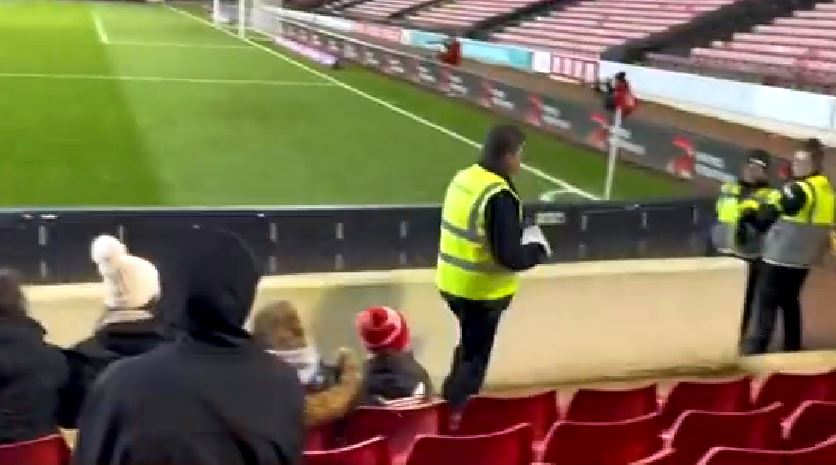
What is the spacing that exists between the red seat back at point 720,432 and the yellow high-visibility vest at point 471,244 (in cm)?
134

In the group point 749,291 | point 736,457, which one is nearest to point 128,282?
point 736,457

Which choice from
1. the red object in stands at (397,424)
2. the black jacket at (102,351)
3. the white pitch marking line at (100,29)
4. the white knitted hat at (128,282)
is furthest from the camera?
the white pitch marking line at (100,29)

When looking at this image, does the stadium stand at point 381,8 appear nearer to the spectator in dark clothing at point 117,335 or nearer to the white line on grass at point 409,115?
the white line on grass at point 409,115

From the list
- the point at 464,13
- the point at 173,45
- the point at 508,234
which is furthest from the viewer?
the point at 464,13

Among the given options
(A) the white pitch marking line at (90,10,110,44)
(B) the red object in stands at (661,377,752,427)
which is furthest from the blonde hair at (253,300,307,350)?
(A) the white pitch marking line at (90,10,110,44)

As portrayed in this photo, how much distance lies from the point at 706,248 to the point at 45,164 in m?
7.54

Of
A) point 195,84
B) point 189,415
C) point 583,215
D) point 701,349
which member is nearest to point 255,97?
point 195,84

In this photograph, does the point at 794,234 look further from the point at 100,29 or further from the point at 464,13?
the point at 100,29

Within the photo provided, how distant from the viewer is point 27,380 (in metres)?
3.74

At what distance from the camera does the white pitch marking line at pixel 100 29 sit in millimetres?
29856

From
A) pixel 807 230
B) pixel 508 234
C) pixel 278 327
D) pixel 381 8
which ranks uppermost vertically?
pixel 381 8

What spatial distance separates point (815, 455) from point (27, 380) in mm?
2748

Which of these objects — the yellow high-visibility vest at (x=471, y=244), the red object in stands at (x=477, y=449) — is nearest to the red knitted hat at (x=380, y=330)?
the red object in stands at (x=477, y=449)

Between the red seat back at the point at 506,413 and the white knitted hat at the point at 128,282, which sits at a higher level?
the white knitted hat at the point at 128,282
